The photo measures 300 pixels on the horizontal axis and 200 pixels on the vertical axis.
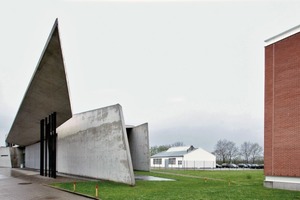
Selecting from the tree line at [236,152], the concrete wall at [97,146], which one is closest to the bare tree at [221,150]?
the tree line at [236,152]

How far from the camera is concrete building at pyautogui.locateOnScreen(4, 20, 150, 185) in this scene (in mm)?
22141

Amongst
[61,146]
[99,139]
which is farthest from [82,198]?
[61,146]

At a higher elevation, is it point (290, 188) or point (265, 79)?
point (265, 79)

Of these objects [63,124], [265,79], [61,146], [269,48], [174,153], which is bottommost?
[174,153]

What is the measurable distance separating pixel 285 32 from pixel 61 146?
90.5 feet

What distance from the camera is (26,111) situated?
33562mm

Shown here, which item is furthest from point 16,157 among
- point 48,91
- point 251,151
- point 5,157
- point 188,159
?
point 251,151

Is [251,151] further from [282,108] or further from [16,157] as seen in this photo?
[282,108]

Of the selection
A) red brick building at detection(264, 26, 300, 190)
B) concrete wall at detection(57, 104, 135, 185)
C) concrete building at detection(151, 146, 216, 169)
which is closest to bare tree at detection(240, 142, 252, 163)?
concrete building at detection(151, 146, 216, 169)

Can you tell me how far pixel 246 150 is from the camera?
104 metres

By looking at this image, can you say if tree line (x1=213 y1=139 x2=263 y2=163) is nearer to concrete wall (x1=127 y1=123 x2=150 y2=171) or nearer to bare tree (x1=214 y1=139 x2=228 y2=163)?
bare tree (x1=214 y1=139 x2=228 y2=163)

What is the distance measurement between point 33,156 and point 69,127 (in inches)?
953

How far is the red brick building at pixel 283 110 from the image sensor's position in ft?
59.5

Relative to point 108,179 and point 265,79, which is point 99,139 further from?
point 265,79
